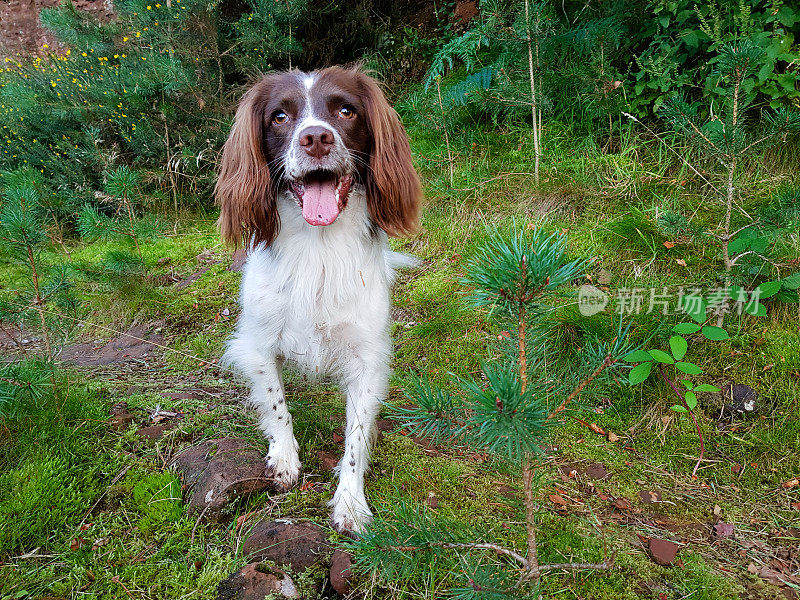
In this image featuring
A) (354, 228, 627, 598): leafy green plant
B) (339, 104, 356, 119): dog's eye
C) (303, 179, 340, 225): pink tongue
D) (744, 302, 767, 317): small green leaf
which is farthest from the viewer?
(744, 302, 767, 317): small green leaf

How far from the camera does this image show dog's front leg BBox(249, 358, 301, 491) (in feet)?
7.17

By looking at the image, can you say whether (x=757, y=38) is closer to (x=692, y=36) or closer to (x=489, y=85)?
(x=692, y=36)

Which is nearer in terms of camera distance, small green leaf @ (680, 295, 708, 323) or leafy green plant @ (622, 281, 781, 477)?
leafy green plant @ (622, 281, 781, 477)

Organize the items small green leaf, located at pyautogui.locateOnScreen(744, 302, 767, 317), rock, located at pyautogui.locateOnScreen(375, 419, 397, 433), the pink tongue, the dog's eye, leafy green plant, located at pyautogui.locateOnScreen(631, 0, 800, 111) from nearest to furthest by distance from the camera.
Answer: the pink tongue < the dog's eye < small green leaf, located at pyautogui.locateOnScreen(744, 302, 767, 317) < rock, located at pyautogui.locateOnScreen(375, 419, 397, 433) < leafy green plant, located at pyautogui.locateOnScreen(631, 0, 800, 111)

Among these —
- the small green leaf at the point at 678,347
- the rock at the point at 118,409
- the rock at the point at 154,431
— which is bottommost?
the rock at the point at 154,431

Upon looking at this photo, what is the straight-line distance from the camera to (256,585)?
5.44 ft

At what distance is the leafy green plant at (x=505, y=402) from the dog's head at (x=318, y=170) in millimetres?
1095

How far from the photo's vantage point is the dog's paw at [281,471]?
2156 mm

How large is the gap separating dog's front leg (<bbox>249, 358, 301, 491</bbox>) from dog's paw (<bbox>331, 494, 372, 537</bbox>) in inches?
9.8

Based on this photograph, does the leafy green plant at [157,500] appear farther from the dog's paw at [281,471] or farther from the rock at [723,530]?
the rock at [723,530]

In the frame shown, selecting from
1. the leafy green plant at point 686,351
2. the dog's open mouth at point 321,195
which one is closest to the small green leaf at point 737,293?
the leafy green plant at point 686,351

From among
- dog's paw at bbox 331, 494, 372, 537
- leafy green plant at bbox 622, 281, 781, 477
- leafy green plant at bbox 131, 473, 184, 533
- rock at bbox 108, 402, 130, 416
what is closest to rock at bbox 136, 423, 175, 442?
rock at bbox 108, 402, 130, 416

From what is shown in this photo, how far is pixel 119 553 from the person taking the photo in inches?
70.2

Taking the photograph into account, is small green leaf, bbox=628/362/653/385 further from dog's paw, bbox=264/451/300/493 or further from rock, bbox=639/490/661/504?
dog's paw, bbox=264/451/300/493
